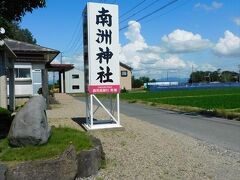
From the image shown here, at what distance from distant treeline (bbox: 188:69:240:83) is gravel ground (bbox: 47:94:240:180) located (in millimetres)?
111921

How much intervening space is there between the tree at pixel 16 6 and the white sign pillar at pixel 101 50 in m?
5.31

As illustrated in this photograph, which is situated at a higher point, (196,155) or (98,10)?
(98,10)

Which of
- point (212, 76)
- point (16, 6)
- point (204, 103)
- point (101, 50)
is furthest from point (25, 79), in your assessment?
point (212, 76)

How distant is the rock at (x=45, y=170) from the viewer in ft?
21.7

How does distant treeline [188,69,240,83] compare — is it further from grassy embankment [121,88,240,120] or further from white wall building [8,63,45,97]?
white wall building [8,63,45,97]

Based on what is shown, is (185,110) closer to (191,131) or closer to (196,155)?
(191,131)

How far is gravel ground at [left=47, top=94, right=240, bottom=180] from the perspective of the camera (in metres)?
7.93

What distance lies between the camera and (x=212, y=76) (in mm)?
126625

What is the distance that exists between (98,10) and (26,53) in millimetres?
12274

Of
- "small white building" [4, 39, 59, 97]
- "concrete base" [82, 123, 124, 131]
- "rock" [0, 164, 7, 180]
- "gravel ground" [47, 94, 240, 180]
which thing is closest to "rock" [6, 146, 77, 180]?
"rock" [0, 164, 7, 180]

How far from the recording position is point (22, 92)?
1084 inches

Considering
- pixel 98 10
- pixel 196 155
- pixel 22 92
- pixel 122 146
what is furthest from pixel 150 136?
pixel 22 92

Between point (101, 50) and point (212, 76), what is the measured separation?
4567 inches

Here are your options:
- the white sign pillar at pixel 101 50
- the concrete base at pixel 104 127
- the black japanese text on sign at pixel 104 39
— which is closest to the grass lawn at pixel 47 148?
the concrete base at pixel 104 127
